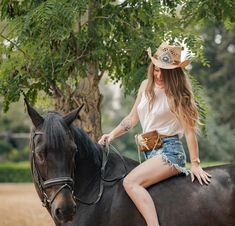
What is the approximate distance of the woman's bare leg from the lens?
5020 mm

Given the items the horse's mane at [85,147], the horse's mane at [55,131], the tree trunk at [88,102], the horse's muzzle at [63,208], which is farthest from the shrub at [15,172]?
Answer: the horse's muzzle at [63,208]

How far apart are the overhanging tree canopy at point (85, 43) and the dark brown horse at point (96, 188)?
93.8 inches

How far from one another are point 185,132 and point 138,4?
2.97 meters

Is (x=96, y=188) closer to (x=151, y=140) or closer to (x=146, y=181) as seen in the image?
(x=146, y=181)

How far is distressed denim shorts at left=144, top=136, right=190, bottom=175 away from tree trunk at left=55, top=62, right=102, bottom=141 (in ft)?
10.0

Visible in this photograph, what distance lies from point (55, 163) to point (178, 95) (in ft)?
3.95

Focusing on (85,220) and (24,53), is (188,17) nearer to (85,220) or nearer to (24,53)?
(24,53)

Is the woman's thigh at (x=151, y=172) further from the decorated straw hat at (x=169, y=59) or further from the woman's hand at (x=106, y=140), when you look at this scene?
the decorated straw hat at (x=169, y=59)

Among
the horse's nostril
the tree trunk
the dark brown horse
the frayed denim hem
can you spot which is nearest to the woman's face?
the frayed denim hem

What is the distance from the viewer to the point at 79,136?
5246 mm

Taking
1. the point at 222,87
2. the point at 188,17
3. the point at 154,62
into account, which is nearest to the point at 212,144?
the point at 222,87

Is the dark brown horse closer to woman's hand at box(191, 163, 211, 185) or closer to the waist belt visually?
woman's hand at box(191, 163, 211, 185)

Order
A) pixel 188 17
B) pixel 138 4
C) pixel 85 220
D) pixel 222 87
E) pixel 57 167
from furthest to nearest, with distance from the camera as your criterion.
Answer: pixel 222 87 < pixel 188 17 < pixel 138 4 < pixel 85 220 < pixel 57 167

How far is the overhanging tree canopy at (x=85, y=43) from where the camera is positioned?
7.62 metres
